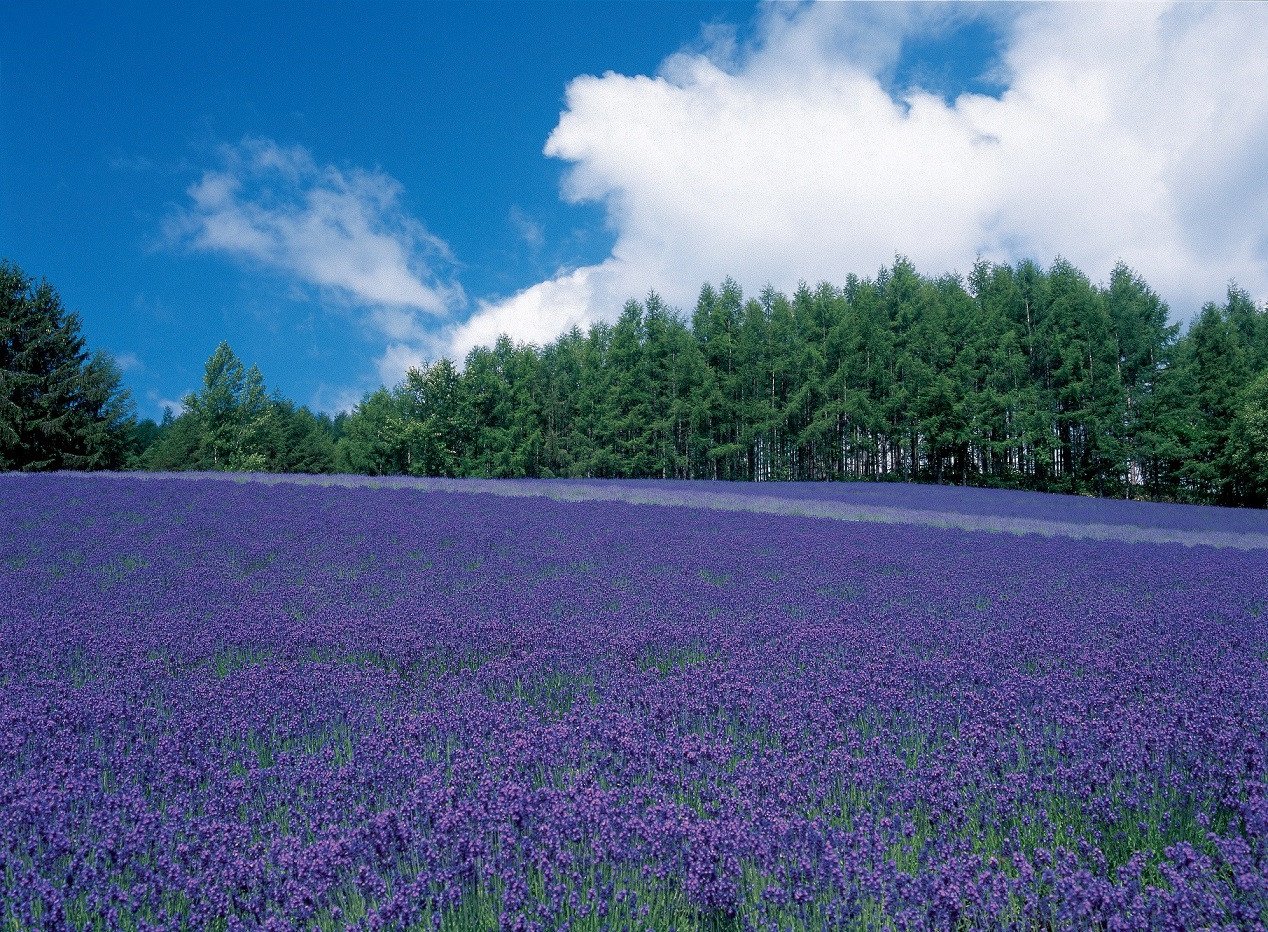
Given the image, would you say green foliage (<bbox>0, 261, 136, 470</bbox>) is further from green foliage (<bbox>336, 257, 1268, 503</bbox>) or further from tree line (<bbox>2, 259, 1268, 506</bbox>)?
green foliage (<bbox>336, 257, 1268, 503</bbox>)

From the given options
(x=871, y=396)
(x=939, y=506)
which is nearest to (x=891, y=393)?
(x=871, y=396)

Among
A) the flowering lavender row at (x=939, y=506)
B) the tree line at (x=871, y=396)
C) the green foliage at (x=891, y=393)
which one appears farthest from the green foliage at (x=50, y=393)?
the flowering lavender row at (x=939, y=506)

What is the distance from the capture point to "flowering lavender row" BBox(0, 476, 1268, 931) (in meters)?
2.21

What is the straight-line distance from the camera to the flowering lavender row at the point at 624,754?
7.24 feet

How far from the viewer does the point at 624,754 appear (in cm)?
320

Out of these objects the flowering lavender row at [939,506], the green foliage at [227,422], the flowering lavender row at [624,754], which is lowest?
the flowering lavender row at [624,754]

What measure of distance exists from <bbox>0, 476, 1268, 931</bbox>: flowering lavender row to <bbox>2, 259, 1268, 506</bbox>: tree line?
29296 millimetres

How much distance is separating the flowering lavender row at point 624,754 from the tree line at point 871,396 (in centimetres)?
2930

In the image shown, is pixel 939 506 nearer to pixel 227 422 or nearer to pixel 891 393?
pixel 891 393

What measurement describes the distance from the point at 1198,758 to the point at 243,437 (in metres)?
42.3

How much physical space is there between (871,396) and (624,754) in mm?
36776

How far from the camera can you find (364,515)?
11.3 meters

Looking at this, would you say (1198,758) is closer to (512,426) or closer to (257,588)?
(257,588)

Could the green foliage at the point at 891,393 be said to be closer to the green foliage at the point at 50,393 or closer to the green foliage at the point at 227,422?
the green foliage at the point at 227,422
